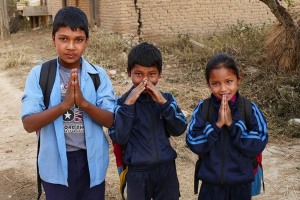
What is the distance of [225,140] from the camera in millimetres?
1951

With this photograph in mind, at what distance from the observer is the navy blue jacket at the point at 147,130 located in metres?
1.95

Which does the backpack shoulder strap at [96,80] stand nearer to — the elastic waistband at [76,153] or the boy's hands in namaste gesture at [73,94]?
the boy's hands in namaste gesture at [73,94]

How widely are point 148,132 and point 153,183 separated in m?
0.28

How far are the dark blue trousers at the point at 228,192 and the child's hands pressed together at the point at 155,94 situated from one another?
517mm

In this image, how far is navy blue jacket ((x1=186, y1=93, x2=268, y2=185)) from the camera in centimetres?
190

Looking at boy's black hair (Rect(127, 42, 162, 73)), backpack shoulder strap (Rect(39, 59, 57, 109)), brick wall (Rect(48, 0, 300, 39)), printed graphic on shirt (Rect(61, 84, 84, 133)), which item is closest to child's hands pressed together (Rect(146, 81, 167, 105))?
boy's black hair (Rect(127, 42, 162, 73))

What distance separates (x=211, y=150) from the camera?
1.96m

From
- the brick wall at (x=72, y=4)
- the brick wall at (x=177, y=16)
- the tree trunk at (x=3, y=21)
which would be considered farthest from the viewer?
the tree trunk at (x=3, y=21)

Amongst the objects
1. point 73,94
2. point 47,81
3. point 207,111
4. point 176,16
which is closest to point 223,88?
point 207,111

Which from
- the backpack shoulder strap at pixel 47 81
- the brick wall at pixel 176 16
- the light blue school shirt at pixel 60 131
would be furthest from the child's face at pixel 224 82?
the brick wall at pixel 176 16

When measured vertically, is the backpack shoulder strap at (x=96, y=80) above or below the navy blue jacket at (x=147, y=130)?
above

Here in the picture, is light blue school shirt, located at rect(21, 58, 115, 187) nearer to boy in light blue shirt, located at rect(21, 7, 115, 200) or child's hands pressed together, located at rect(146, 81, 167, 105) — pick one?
boy in light blue shirt, located at rect(21, 7, 115, 200)

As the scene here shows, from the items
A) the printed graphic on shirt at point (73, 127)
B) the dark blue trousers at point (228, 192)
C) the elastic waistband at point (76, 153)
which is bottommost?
the dark blue trousers at point (228, 192)

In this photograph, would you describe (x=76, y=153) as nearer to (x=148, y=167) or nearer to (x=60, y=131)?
(x=60, y=131)
